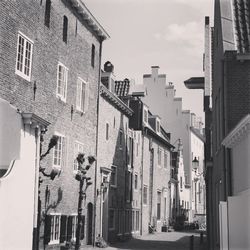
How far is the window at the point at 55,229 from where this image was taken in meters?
20.5

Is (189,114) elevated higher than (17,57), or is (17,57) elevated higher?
(189,114)

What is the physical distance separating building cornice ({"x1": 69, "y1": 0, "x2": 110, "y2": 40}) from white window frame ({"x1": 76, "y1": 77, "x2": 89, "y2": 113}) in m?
3.21

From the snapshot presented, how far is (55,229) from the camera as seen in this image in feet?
68.5

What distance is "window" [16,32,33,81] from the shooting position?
57.4ft

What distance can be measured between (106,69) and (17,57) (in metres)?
17.7

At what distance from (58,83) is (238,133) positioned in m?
9.68

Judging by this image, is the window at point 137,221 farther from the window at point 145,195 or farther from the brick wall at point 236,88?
the brick wall at point 236,88

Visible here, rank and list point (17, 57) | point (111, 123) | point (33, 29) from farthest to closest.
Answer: point (111, 123), point (33, 29), point (17, 57)

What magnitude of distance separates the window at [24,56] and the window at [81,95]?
5535 millimetres

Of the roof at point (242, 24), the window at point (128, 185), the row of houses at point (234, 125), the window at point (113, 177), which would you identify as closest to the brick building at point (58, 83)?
the window at point (113, 177)

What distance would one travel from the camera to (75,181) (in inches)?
921

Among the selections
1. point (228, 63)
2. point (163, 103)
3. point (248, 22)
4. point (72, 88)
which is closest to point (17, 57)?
point (72, 88)

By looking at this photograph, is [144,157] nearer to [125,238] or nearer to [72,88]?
[125,238]

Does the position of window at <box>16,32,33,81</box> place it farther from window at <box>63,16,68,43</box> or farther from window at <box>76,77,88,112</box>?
window at <box>76,77,88,112</box>
